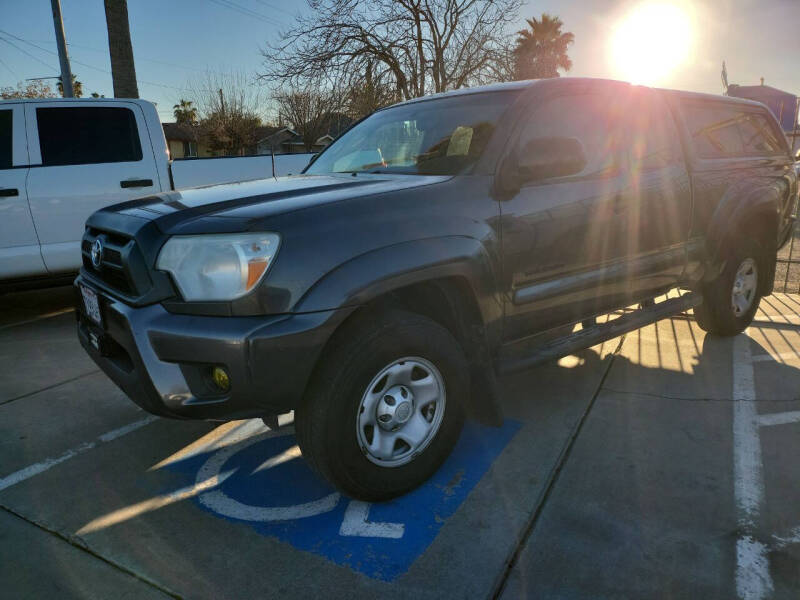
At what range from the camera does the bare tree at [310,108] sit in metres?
14.6

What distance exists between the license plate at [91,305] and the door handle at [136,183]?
3.11m

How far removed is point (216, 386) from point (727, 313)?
13.1ft

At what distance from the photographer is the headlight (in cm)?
209

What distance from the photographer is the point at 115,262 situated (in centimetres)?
246

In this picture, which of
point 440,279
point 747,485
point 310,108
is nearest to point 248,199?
point 440,279

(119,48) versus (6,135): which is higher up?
(119,48)

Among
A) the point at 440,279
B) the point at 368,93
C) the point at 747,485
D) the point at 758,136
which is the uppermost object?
the point at 368,93

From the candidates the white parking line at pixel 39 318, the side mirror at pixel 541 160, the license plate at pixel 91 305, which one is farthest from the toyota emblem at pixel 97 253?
the white parking line at pixel 39 318

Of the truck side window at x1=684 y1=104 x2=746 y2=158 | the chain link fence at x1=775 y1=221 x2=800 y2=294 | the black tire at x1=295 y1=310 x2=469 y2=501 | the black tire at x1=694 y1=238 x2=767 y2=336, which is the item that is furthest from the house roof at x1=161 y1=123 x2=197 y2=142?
the black tire at x1=295 y1=310 x2=469 y2=501

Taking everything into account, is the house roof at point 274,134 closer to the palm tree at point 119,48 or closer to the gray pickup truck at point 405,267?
the palm tree at point 119,48

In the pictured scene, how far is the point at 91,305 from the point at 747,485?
10.0 feet

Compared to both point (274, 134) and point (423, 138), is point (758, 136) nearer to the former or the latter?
point (423, 138)

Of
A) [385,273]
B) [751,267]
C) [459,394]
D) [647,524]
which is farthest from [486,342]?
[751,267]

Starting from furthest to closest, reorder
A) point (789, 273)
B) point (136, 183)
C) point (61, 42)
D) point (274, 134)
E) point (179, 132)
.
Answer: point (179, 132) → point (274, 134) → point (61, 42) → point (789, 273) → point (136, 183)
